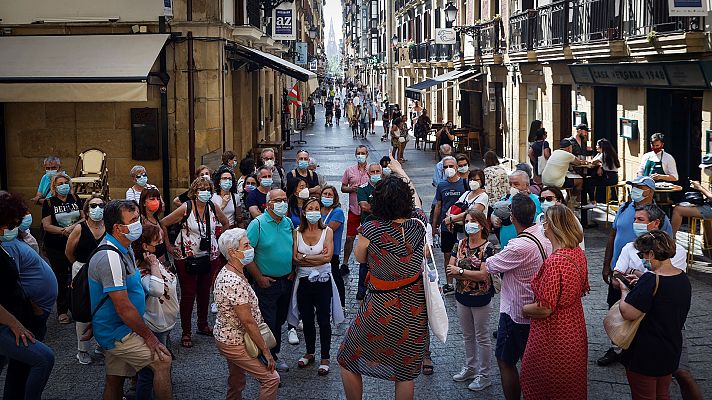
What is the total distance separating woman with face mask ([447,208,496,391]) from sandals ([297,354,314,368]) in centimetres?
133

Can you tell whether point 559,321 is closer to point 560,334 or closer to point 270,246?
point 560,334

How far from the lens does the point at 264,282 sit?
295 inches

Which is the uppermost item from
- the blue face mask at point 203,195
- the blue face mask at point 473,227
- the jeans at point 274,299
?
the blue face mask at point 203,195

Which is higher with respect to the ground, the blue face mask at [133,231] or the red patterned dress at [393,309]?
the blue face mask at [133,231]

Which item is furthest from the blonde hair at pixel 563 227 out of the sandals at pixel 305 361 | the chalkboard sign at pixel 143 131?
the chalkboard sign at pixel 143 131

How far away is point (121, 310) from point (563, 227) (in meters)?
2.88

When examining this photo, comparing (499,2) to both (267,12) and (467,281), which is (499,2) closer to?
(267,12)

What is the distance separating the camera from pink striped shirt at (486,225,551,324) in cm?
634

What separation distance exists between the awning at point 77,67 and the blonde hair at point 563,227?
892 cm

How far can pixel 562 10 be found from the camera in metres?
19.5

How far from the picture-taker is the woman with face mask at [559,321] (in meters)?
5.68

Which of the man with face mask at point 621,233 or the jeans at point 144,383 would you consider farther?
the man with face mask at point 621,233

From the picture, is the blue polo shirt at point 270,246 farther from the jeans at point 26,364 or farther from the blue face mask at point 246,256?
the jeans at point 26,364

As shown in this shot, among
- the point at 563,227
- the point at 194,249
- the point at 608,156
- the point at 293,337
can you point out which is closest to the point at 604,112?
the point at 608,156
